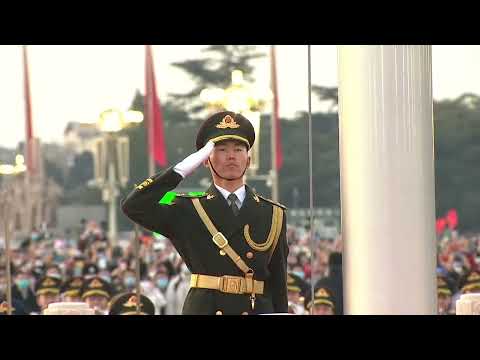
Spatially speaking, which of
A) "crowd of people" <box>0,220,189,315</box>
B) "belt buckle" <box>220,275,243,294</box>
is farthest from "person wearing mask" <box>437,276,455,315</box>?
"belt buckle" <box>220,275,243,294</box>

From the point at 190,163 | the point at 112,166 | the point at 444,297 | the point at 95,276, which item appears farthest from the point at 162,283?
the point at 112,166

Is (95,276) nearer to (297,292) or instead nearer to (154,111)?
(297,292)

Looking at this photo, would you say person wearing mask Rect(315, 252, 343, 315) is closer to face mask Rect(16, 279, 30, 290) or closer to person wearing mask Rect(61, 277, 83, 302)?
person wearing mask Rect(61, 277, 83, 302)

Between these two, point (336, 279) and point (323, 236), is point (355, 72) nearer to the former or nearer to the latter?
point (336, 279)

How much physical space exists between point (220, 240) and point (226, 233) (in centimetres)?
5

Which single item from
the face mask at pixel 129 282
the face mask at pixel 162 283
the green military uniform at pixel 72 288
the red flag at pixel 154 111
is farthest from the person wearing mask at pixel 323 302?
the red flag at pixel 154 111

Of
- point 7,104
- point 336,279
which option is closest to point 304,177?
point 7,104

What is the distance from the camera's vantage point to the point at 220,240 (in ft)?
16.4

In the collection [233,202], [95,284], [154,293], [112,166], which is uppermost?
[112,166]

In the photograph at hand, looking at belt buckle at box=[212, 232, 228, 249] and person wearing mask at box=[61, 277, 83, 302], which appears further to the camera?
person wearing mask at box=[61, 277, 83, 302]

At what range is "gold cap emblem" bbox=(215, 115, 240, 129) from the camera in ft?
16.8

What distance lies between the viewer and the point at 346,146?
4652 mm

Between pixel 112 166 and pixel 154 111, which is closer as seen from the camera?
pixel 154 111

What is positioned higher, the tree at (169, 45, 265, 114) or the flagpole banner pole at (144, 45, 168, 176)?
the tree at (169, 45, 265, 114)
